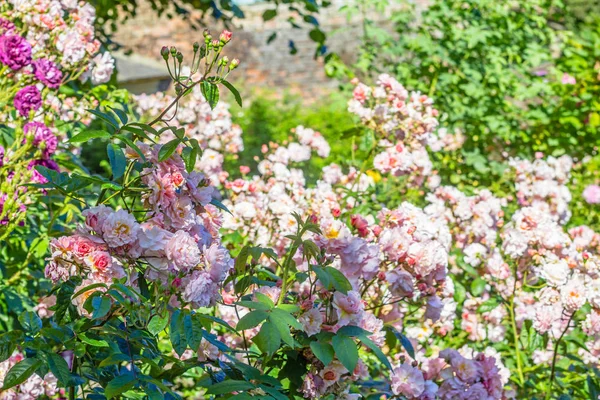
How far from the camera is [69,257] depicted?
5.25ft

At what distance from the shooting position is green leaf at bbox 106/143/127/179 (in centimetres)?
160

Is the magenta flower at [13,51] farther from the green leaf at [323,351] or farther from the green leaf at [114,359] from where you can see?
the green leaf at [323,351]

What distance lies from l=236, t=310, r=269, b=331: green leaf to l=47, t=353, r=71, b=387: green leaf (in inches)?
12.4

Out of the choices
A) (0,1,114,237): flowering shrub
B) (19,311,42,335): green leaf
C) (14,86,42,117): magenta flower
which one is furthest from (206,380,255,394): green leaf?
(14,86,42,117): magenta flower

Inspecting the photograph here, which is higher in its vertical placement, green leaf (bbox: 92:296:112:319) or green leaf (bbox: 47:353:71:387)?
green leaf (bbox: 92:296:112:319)

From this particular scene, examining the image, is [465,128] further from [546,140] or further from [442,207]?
[442,207]

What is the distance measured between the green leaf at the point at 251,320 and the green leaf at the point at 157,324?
0.13 metres

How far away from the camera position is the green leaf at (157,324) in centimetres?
149

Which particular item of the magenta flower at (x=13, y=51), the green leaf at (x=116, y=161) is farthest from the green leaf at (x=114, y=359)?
the magenta flower at (x=13, y=51)

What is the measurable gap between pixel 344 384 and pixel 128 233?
58cm

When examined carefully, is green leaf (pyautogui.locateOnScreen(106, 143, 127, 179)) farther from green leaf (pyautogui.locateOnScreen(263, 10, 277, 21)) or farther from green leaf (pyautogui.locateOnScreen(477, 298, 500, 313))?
green leaf (pyautogui.locateOnScreen(263, 10, 277, 21))

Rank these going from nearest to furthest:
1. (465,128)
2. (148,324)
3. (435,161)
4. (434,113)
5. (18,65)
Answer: (148,324) < (18,65) < (434,113) < (435,161) < (465,128)

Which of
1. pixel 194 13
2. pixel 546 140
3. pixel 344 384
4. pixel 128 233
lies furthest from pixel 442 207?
pixel 194 13

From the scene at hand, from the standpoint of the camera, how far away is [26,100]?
236 cm
